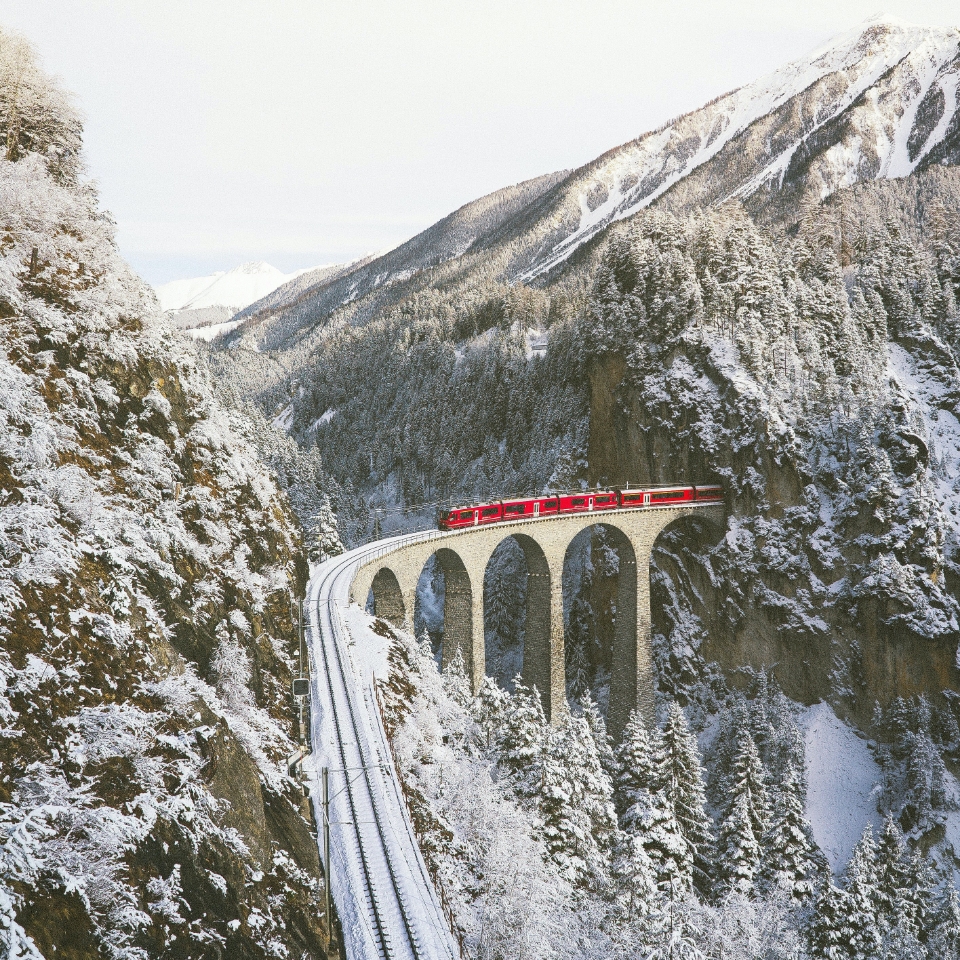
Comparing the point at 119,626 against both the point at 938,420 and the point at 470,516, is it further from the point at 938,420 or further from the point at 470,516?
the point at 938,420

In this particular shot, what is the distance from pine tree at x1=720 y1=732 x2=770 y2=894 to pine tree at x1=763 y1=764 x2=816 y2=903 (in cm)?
76

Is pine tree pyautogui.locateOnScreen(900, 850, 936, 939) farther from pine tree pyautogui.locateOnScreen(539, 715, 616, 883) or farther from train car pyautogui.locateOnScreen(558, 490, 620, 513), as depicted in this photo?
train car pyautogui.locateOnScreen(558, 490, 620, 513)

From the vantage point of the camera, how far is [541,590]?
5116 centimetres

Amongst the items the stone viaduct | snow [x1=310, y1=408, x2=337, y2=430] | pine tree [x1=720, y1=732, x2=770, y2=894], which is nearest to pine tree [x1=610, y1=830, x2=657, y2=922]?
pine tree [x1=720, y1=732, x2=770, y2=894]

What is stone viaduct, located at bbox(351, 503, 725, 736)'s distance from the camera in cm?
4428

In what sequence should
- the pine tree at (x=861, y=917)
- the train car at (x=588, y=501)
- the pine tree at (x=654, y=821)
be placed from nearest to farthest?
the pine tree at (x=861, y=917) < the pine tree at (x=654, y=821) < the train car at (x=588, y=501)

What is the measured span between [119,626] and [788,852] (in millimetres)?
35220

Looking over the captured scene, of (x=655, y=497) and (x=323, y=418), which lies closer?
(x=655, y=497)

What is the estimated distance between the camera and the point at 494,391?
352 feet

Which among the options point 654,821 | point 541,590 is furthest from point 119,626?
point 541,590

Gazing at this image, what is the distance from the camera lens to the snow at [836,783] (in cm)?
4625

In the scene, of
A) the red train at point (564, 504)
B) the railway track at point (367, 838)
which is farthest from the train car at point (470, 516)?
the railway track at point (367, 838)

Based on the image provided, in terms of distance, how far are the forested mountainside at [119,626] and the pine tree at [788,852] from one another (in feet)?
88.7

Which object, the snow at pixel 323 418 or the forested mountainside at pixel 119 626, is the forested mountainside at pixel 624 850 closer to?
the forested mountainside at pixel 119 626
